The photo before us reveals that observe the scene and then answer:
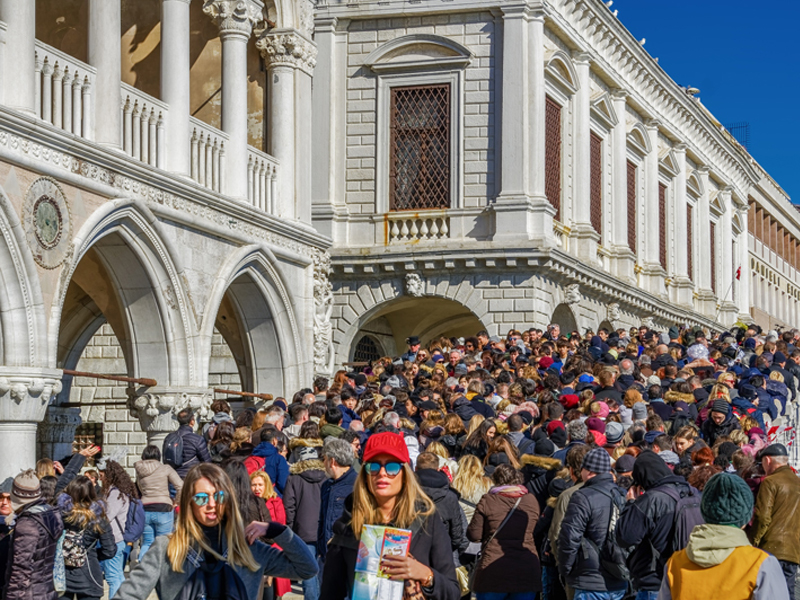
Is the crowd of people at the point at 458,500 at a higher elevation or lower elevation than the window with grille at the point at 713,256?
lower

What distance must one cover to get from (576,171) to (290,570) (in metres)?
26.0

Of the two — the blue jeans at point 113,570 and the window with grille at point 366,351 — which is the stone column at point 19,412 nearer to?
the blue jeans at point 113,570

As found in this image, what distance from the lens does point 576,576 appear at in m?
9.05

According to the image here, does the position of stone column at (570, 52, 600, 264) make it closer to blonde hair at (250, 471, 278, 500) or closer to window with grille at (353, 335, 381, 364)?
window with grille at (353, 335, 381, 364)

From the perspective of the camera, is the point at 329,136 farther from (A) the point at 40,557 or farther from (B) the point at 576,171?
(A) the point at 40,557

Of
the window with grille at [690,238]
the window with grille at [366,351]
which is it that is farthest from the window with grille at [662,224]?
the window with grille at [366,351]

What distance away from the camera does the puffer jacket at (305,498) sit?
35.4ft

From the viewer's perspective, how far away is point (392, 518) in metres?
5.60

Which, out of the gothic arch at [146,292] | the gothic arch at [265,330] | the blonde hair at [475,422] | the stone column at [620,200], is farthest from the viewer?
the stone column at [620,200]

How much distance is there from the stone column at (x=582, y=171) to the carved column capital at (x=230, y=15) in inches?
483

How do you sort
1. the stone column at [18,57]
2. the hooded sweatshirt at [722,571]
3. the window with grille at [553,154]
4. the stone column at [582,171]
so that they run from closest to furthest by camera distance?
the hooded sweatshirt at [722,571] < the stone column at [18,57] < the window with grille at [553,154] < the stone column at [582,171]

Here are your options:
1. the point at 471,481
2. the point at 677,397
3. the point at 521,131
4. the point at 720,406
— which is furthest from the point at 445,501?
the point at 521,131

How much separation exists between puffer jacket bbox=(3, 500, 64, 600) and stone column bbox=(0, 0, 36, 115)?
7261mm

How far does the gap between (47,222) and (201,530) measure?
10.3 m
